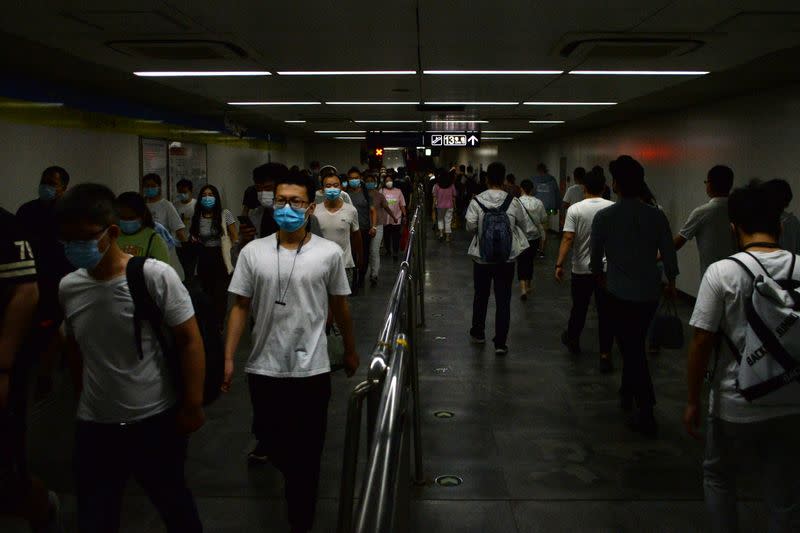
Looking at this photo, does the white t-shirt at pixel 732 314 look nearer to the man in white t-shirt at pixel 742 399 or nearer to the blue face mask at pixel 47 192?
the man in white t-shirt at pixel 742 399

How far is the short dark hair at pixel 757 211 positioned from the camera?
2.85 m

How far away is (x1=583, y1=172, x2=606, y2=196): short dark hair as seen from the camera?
682cm

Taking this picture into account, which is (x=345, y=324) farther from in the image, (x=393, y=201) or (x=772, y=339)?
(x=393, y=201)

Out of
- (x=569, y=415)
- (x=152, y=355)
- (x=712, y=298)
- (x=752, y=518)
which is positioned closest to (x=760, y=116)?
(x=569, y=415)

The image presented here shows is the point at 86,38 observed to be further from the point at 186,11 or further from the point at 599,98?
the point at 599,98

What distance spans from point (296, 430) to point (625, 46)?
14.7 feet

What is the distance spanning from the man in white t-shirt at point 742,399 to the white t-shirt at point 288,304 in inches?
60.8

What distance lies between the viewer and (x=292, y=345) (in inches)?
131

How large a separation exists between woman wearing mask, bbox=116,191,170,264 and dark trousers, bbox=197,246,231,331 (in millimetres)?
2876

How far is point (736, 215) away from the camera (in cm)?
290

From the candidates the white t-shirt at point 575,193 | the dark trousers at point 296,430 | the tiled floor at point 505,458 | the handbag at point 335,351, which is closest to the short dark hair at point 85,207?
the dark trousers at point 296,430

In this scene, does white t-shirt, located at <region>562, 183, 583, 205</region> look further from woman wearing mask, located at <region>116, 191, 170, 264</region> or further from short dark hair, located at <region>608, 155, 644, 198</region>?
woman wearing mask, located at <region>116, 191, 170, 264</region>

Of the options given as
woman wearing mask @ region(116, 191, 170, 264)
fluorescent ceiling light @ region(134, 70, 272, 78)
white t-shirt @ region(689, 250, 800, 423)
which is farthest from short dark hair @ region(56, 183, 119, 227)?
fluorescent ceiling light @ region(134, 70, 272, 78)

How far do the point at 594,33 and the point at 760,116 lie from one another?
464 cm
